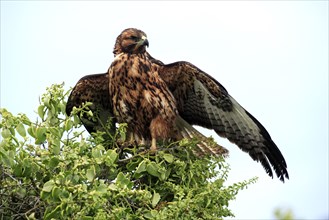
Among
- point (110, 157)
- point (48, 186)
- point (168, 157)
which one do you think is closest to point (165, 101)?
point (168, 157)

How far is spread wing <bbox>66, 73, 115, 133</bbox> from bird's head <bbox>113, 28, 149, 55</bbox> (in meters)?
0.37

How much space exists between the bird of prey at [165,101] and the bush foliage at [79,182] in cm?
141

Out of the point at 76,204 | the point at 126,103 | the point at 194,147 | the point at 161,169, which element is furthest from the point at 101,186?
the point at 126,103

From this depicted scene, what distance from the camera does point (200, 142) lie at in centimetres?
950

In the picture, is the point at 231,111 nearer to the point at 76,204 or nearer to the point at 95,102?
the point at 95,102

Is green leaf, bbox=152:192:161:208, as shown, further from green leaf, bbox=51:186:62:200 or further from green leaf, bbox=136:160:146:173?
green leaf, bbox=51:186:62:200

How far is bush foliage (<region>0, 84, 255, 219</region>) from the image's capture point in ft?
21.1

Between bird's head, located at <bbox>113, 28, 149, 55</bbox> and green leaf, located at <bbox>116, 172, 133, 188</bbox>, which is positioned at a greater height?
bird's head, located at <bbox>113, 28, 149, 55</bbox>

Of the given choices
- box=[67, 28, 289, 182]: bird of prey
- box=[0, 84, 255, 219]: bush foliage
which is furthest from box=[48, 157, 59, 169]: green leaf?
box=[67, 28, 289, 182]: bird of prey

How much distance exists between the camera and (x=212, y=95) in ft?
31.7

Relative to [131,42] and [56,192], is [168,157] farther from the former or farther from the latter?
[131,42]

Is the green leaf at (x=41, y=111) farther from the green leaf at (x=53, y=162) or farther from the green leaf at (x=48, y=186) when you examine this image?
the green leaf at (x=48, y=186)

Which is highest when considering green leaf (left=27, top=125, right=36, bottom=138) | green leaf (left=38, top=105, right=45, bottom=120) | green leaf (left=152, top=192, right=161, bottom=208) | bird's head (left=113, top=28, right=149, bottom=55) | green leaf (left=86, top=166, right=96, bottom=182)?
bird's head (left=113, top=28, right=149, bottom=55)

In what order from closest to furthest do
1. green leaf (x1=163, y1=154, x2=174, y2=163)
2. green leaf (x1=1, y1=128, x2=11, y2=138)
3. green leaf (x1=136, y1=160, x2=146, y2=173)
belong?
green leaf (x1=1, y1=128, x2=11, y2=138), green leaf (x1=136, y1=160, x2=146, y2=173), green leaf (x1=163, y1=154, x2=174, y2=163)
